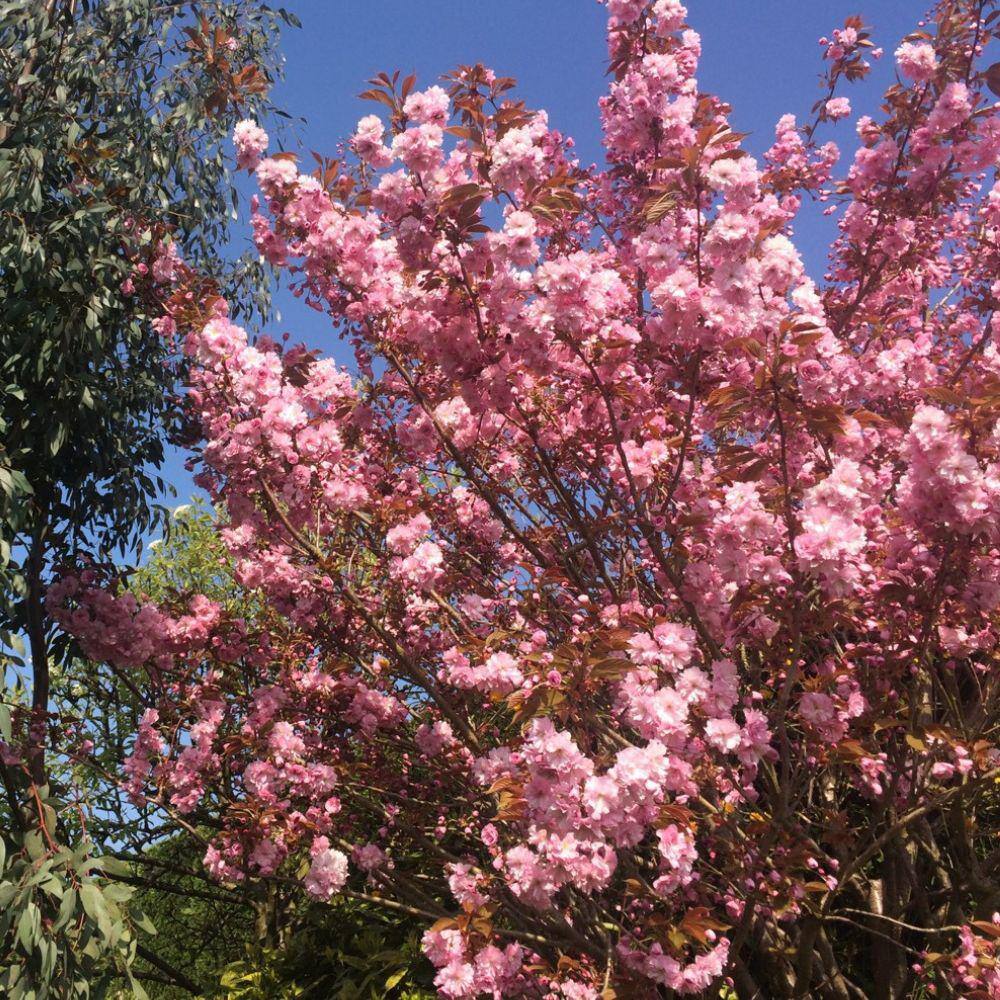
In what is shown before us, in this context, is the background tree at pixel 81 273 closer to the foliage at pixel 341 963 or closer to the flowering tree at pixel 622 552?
the flowering tree at pixel 622 552

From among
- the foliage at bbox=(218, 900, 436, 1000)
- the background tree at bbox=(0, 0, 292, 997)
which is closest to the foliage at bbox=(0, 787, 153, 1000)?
the background tree at bbox=(0, 0, 292, 997)

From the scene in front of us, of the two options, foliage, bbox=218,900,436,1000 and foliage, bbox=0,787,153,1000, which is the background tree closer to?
foliage, bbox=0,787,153,1000

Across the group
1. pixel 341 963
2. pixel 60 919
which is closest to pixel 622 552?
pixel 60 919

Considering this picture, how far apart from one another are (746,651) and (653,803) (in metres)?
1.80

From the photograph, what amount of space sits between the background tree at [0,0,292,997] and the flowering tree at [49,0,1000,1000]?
471 millimetres

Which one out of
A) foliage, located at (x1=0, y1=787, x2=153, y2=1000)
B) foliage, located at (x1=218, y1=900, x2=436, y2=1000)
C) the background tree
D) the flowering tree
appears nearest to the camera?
the flowering tree

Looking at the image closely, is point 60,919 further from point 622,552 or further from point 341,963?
point 341,963

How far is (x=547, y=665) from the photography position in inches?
104

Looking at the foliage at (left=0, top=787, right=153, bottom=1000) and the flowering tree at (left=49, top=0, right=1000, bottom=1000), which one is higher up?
the flowering tree at (left=49, top=0, right=1000, bottom=1000)

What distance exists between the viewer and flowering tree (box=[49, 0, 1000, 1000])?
8.96 ft

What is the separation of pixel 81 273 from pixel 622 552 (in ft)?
9.26

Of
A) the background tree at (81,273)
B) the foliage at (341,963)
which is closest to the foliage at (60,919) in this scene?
the background tree at (81,273)

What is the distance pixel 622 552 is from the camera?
3.79 m

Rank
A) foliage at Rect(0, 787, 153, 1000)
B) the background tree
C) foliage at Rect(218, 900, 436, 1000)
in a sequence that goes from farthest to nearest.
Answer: foliage at Rect(218, 900, 436, 1000) → the background tree → foliage at Rect(0, 787, 153, 1000)
